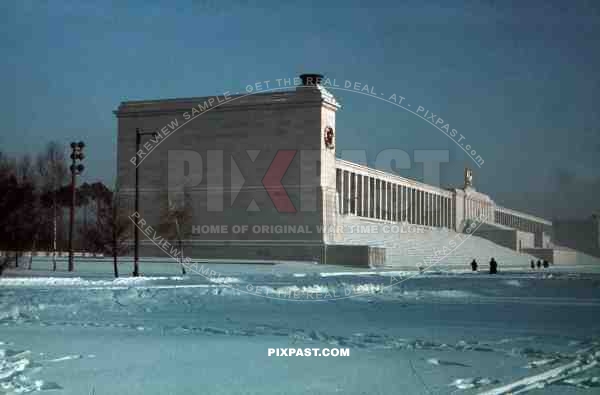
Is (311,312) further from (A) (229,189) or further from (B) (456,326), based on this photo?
(A) (229,189)

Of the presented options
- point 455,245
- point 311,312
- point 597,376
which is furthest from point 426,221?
point 597,376

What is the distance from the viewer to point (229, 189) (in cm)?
5238

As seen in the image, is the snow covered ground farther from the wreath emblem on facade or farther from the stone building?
the wreath emblem on facade

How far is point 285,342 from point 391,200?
6623 cm

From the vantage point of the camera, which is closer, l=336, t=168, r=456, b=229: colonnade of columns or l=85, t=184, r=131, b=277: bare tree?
l=85, t=184, r=131, b=277: bare tree

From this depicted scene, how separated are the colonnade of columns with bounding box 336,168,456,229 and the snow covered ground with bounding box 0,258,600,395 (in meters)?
40.3

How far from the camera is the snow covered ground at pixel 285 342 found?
8.10 metres

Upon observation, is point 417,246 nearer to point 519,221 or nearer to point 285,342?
point 285,342

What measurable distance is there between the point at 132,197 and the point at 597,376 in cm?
4657

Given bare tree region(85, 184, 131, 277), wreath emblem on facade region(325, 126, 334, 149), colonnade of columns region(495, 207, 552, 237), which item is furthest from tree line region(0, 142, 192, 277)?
colonnade of columns region(495, 207, 552, 237)

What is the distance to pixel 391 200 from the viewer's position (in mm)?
76562

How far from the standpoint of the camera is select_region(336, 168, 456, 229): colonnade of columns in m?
63.2

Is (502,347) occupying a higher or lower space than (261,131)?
lower

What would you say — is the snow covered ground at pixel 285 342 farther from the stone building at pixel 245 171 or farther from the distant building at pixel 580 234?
the distant building at pixel 580 234
